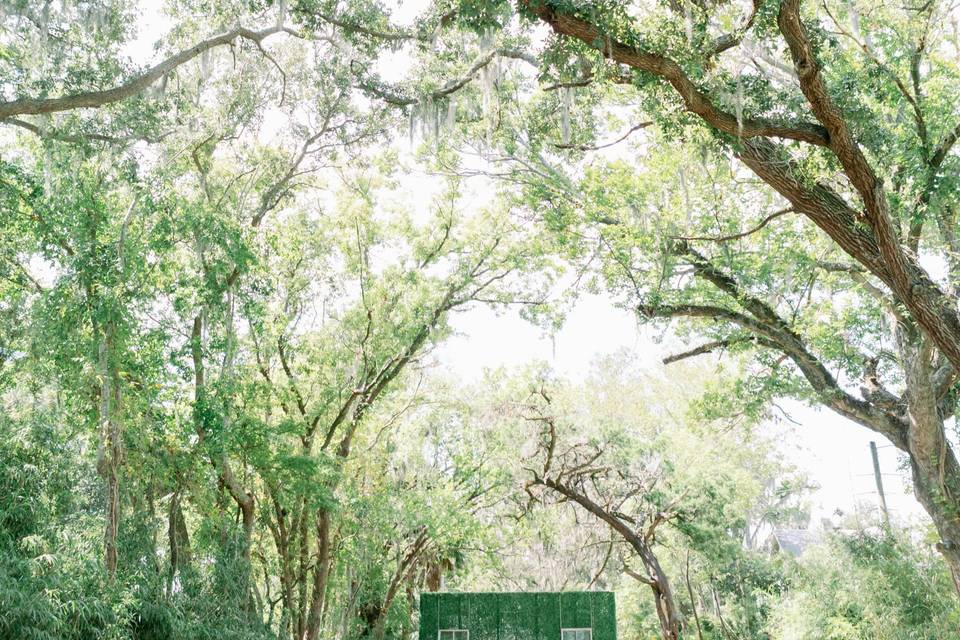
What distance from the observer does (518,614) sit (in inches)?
558

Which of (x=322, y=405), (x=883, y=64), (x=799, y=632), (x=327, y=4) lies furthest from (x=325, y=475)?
(x=799, y=632)

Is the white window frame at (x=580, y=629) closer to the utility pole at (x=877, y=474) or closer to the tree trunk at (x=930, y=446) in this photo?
the utility pole at (x=877, y=474)

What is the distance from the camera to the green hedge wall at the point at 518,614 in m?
14.0

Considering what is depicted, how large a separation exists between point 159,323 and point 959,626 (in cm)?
943

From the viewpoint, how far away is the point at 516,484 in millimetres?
11844

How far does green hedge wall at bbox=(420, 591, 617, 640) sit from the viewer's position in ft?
45.9

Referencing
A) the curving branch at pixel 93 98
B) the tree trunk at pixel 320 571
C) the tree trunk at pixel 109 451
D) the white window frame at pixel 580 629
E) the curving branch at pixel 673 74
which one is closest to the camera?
the curving branch at pixel 673 74

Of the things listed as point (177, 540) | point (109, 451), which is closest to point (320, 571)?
point (177, 540)

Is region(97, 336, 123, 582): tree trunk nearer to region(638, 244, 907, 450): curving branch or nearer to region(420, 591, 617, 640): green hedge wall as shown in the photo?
region(638, 244, 907, 450): curving branch

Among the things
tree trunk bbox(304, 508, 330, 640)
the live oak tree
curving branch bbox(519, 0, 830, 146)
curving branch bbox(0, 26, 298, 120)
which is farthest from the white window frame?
curving branch bbox(0, 26, 298, 120)

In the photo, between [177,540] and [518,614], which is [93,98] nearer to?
[177,540]

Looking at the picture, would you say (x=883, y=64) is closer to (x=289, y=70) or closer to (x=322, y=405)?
(x=289, y=70)

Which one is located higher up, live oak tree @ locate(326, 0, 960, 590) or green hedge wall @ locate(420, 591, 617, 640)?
live oak tree @ locate(326, 0, 960, 590)

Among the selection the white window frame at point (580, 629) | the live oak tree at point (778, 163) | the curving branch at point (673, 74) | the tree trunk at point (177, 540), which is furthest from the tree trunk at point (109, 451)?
the white window frame at point (580, 629)
